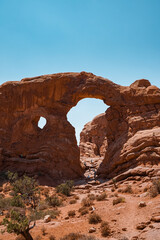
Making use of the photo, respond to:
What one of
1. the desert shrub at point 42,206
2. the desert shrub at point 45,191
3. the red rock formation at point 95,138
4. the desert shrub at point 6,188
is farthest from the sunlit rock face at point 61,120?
the red rock formation at point 95,138

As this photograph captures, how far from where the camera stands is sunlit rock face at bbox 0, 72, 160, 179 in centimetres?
1962

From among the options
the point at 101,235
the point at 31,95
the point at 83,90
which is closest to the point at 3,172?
the point at 31,95

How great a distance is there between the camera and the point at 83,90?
21875 mm

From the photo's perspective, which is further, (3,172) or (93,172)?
(93,172)

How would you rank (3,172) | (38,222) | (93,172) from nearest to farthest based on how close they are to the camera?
(38,222)
(3,172)
(93,172)

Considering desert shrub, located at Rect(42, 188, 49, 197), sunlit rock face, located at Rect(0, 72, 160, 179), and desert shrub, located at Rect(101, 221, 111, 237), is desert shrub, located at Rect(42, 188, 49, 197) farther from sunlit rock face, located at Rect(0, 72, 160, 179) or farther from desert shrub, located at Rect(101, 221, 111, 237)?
desert shrub, located at Rect(101, 221, 111, 237)

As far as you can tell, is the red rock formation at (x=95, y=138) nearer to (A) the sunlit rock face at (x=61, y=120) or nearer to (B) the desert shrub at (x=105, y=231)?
(A) the sunlit rock face at (x=61, y=120)

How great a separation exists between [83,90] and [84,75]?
2.00 metres

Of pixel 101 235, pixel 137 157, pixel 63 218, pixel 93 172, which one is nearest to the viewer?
pixel 101 235

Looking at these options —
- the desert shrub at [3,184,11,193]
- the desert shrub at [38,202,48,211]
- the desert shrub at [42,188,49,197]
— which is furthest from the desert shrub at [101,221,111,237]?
the desert shrub at [3,184,11,193]

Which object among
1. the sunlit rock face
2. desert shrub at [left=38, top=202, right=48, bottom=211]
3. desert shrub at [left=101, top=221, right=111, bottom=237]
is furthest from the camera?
the sunlit rock face

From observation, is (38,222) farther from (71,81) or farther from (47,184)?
(71,81)

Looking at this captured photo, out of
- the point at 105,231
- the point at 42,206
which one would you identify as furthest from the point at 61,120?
the point at 105,231

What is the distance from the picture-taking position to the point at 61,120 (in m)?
21.8
